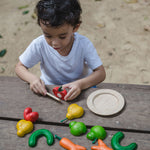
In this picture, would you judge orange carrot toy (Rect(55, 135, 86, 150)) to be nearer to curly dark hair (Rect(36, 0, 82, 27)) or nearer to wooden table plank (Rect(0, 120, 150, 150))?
wooden table plank (Rect(0, 120, 150, 150))

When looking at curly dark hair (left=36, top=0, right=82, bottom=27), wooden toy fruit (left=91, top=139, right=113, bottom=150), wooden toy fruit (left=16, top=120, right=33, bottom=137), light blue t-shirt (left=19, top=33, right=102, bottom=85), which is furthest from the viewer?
light blue t-shirt (left=19, top=33, right=102, bottom=85)

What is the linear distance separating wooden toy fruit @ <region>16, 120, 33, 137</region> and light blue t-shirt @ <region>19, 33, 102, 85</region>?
580 millimetres

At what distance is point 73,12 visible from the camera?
3.83 ft

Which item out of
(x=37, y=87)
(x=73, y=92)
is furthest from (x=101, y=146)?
(x=37, y=87)

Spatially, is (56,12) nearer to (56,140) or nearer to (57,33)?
(57,33)

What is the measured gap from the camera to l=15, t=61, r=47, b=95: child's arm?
119cm

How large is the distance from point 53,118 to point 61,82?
639 millimetres

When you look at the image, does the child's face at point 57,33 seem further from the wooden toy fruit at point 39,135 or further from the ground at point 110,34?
the ground at point 110,34

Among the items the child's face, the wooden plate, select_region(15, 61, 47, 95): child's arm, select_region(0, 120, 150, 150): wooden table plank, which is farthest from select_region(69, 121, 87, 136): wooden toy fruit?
the child's face

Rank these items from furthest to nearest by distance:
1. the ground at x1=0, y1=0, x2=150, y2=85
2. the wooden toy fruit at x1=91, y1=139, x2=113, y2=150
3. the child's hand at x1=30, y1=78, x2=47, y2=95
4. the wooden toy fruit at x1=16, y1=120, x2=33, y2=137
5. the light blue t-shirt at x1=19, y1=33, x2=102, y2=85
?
the ground at x1=0, y1=0, x2=150, y2=85
the light blue t-shirt at x1=19, y1=33, x2=102, y2=85
the child's hand at x1=30, y1=78, x2=47, y2=95
the wooden toy fruit at x1=16, y1=120, x2=33, y2=137
the wooden toy fruit at x1=91, y1=139, x2=113, y2=150

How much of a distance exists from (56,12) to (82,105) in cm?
58

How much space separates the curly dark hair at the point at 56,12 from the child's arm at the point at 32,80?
0.40 meters

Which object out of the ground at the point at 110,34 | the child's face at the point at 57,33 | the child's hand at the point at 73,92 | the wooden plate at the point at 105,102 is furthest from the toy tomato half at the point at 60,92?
the ground at the point at 110,34

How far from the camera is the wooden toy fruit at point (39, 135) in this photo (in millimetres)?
906
